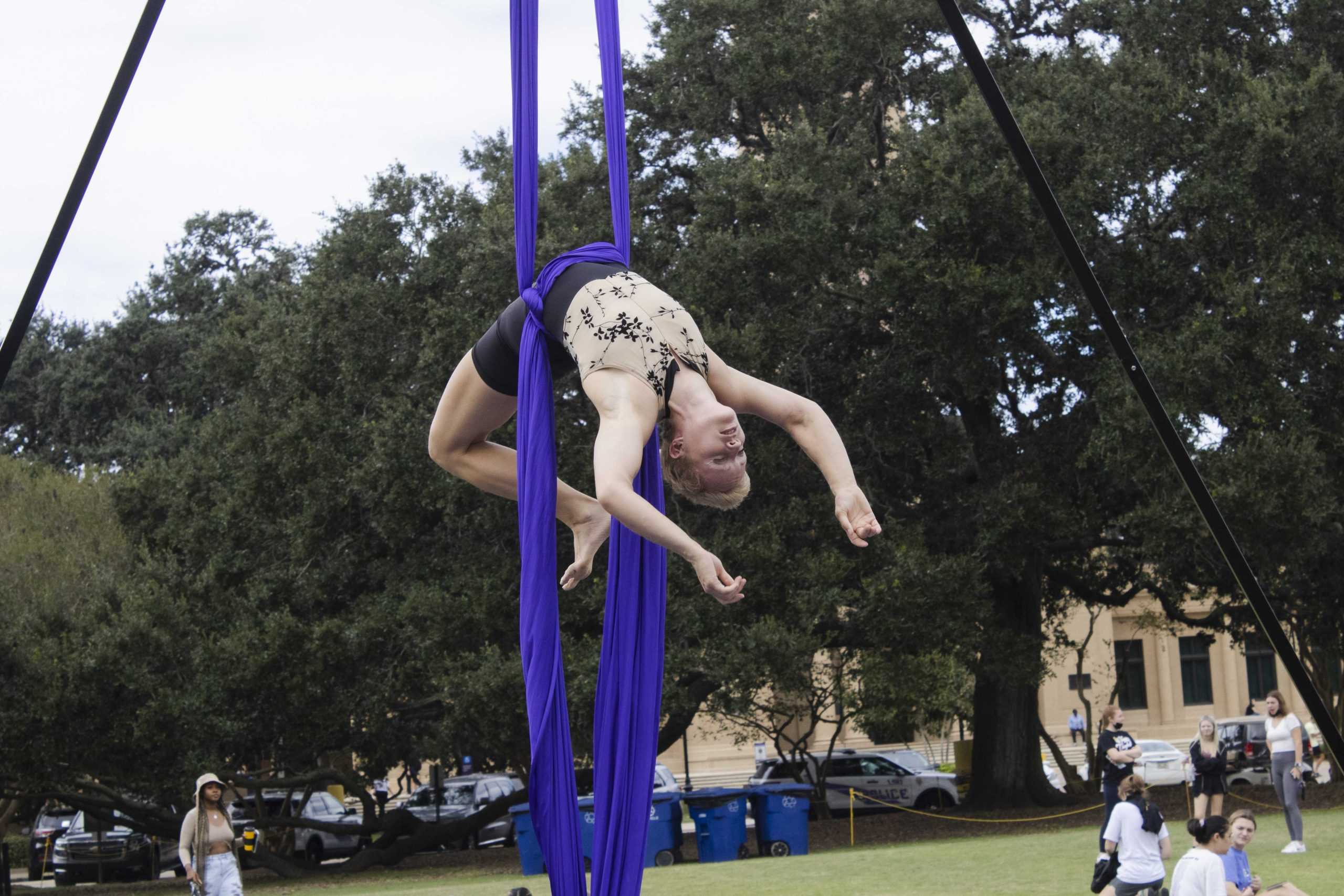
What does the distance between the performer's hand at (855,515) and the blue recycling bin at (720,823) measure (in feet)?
38.3

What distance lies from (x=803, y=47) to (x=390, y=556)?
780 cm

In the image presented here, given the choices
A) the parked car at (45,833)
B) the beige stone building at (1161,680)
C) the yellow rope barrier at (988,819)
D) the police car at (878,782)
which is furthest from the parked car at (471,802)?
the beige stone building at (1161,680)

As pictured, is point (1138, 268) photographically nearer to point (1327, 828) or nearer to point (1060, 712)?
point (1327, 828)

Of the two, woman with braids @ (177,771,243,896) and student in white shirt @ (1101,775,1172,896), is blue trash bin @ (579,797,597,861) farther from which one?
student in white shirt @ (1101,775,1172,896)

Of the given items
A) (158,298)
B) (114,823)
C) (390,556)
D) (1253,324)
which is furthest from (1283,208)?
(158,298)

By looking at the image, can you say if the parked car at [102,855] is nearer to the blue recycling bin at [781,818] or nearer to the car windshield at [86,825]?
A: the car windshield at [86,825]

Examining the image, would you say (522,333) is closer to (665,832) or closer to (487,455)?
(487,455)

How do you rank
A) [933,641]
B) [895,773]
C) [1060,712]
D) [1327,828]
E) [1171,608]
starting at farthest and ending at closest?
[1060,712] < [895,773] < [1171,608] < [933,641] < [1327,828]

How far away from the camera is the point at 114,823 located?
57.3ft

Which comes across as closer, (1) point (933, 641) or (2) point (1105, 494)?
(1) point (933, 641)

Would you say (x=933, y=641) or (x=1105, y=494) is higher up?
(x=1105, y=494)

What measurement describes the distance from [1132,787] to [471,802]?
49.9 feet

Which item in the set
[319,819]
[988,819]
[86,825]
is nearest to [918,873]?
[988,819]

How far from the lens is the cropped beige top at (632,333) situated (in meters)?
3.80
